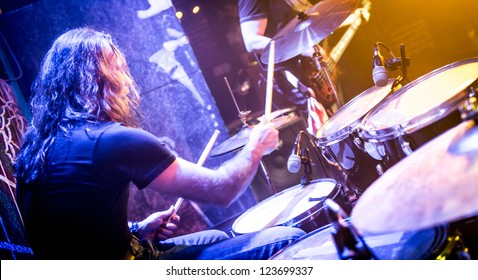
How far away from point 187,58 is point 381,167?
1747 mm

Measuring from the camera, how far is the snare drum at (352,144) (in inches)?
65.8

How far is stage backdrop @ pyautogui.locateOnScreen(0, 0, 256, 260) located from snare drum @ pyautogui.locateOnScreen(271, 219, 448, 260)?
5.07 feet

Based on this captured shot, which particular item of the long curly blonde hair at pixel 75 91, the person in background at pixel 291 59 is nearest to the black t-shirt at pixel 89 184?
the long curly blonde hair at pixel 75 91

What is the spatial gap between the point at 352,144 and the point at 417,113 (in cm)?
42

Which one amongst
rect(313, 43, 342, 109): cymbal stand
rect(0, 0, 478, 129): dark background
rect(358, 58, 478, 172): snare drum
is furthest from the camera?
rect(0, 0, 478, 129): dark background

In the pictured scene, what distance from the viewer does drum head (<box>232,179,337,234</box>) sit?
166 cm

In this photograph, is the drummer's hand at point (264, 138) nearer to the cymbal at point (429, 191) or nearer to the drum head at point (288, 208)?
the drum head at point (288, 208)

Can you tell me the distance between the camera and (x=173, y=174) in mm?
1357

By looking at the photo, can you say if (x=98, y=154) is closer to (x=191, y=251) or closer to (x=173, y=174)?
(x=173, y=174)

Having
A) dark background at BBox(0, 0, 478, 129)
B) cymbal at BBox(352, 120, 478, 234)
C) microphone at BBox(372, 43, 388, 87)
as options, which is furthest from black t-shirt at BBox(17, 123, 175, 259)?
dark background at BBox(0, 0, 478, 129)

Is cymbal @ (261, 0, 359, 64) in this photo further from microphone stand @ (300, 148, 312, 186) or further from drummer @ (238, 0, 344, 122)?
microphone stand @ (300, 148, 312, 186)

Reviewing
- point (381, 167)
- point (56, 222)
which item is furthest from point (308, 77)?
point (56, 222)
